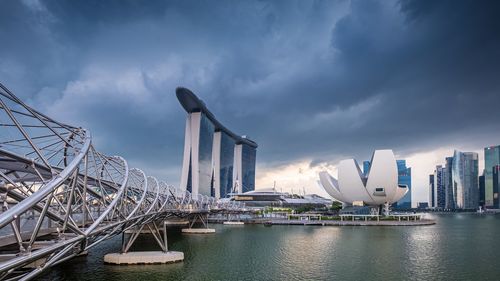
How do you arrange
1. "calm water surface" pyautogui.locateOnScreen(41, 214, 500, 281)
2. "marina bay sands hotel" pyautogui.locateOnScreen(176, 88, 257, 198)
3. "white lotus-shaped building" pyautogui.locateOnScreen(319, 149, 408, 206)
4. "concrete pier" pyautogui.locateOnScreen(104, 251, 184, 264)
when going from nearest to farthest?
"calm water surface" pyautogui.locateOnScreen(41, 214, 500, 281) → "concrete pier" pyautogui.locateOnScreen(104, 251, 184, 264) → "white lotus-shaped building" pyautogui.locateOnScreen(319, 149, 408, 206) → "marina bay sands hotel" pyautogui.locateOnScreen(176, 88, 257, 198)

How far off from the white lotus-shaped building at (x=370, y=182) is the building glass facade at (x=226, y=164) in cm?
7229

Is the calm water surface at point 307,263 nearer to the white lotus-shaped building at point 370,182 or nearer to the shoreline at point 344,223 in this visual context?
the shoreline at point 344,223

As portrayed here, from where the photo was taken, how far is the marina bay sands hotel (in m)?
130

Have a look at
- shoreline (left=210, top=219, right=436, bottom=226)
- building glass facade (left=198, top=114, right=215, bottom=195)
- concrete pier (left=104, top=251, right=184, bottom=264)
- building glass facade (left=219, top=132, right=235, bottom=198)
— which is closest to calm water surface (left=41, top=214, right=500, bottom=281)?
concrete pier (left=104, top=251, right=184, bottom=264)

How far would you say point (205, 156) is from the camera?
141m

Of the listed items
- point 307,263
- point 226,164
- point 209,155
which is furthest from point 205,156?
point 307,263

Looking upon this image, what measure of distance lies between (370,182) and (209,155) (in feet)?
228

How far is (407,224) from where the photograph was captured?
72.8m

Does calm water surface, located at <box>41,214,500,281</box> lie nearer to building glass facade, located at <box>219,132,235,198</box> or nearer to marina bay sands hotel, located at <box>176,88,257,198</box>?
marina bay sands hotel, located at <box>176,88,257,198</box>

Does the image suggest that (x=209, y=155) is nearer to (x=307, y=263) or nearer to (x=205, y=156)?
(x=205, y=156)

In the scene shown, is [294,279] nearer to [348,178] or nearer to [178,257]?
[178,257]

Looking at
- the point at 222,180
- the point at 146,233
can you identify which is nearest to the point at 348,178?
the point at 146,233

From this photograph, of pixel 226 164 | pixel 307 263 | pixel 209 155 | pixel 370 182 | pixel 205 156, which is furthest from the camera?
pixel 226 164

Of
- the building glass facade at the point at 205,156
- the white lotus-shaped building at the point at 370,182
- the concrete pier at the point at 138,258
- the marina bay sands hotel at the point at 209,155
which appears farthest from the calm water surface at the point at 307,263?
→ the building glass facade at the point at 205,156
